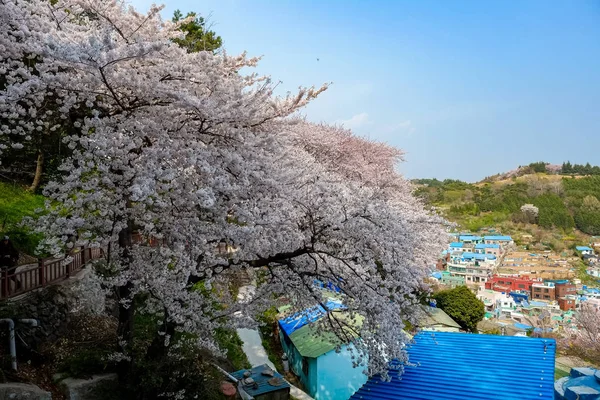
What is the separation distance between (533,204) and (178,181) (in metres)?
94.7

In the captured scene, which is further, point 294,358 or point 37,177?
point 294,358

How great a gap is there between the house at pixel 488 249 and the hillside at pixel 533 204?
682cm

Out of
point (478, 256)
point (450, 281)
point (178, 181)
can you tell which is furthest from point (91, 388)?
point (478, 256)

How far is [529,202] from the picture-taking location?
284 feet

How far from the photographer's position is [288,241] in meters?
6.29

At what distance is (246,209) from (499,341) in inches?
257

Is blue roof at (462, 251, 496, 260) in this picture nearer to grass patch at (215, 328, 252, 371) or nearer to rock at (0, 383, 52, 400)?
grass patch at (215, 328, 252, 371)

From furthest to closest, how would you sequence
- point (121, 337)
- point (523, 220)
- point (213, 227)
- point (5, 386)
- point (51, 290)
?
point (523, 220) → point (51, 290) → point (121, 337) → point (213, 227) → point (5, 386)

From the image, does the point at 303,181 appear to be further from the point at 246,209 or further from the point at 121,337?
the point at 121,337

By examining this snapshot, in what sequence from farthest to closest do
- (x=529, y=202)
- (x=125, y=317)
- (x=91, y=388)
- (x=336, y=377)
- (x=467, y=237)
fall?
(x=529, y=202), (x=467, y=237), (x=336, y=377), (x=125, y=317), (x=91, y=388)

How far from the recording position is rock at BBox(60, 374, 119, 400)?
5898 mm

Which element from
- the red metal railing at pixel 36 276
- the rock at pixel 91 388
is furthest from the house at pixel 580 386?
the red metal railing at pixel 36 276

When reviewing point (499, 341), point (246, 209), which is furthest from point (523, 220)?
point (246, 209)

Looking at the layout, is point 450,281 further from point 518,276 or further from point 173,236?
point 173,236
